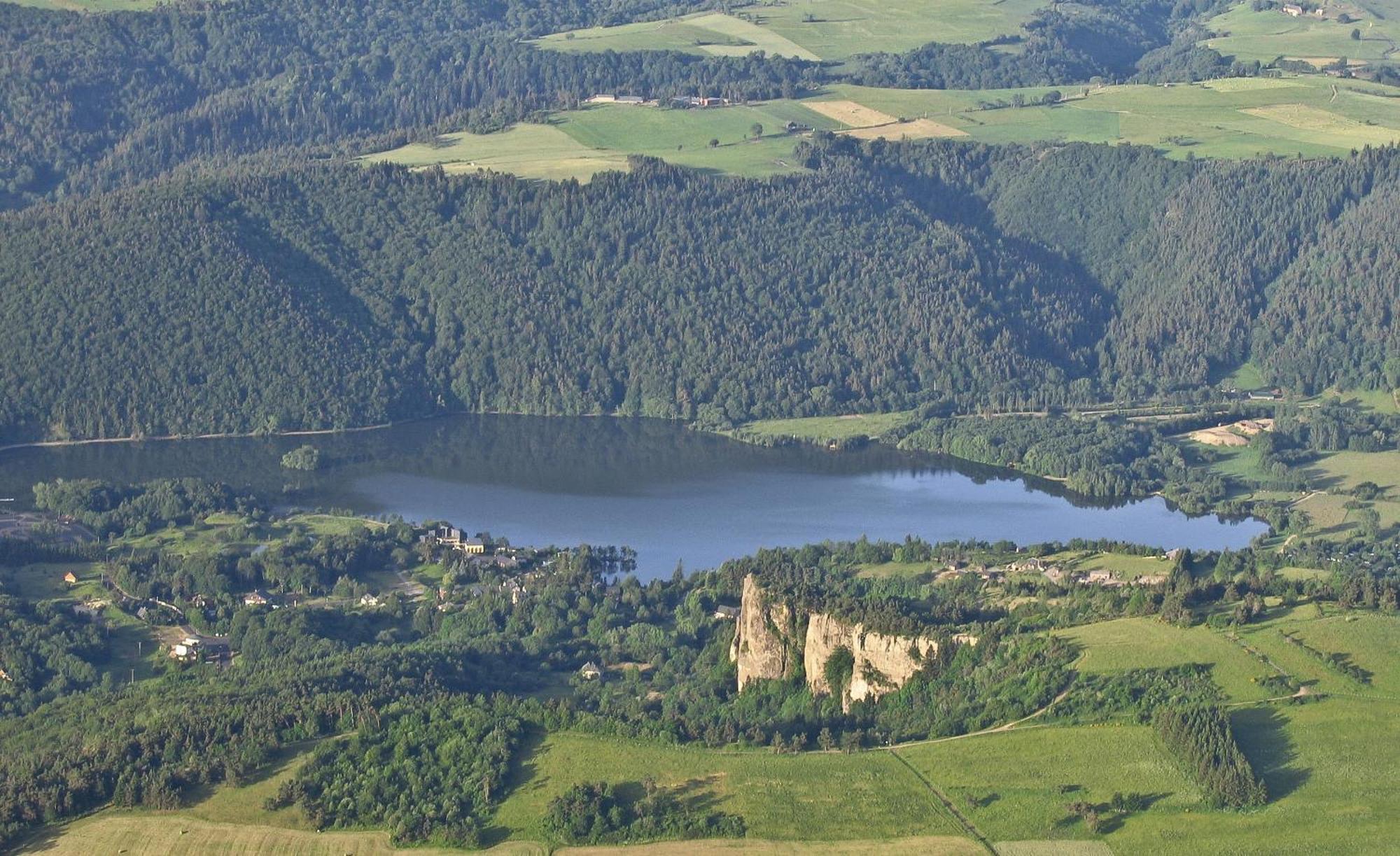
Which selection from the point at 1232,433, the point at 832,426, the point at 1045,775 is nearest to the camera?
the point at 1045,775

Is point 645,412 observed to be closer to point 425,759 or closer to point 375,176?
point 375,176

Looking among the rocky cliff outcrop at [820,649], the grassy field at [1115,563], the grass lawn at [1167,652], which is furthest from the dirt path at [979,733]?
the grassy field at [1115,563]

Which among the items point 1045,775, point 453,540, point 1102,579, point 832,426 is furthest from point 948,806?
point 832,426

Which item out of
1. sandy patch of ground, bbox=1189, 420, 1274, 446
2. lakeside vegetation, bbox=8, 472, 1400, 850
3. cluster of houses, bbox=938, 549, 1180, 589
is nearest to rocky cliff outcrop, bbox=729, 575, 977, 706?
lakeside vegetation, bbox=8, 472, 1400, 850

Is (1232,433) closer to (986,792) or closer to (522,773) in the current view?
(986,792)

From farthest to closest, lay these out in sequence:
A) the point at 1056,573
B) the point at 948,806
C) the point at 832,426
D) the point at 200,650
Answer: the point at 832,426 → the point at 1056,573 → the point at 200,650 → the point at 948,806

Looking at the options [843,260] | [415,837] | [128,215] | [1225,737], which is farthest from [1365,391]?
[415,837]

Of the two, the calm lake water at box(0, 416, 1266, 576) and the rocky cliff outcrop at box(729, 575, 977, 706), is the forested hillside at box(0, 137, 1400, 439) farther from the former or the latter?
the rocky cliff outcrop at box(729, 575, 977, 706)

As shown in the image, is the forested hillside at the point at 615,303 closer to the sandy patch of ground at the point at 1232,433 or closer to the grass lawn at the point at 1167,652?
the sandy patch of ground at the point at 1232,433
